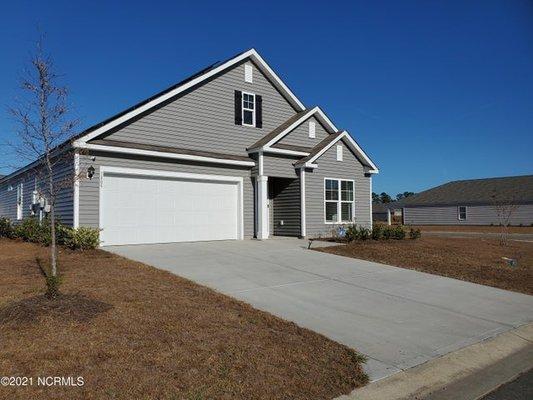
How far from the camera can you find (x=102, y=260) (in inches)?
435

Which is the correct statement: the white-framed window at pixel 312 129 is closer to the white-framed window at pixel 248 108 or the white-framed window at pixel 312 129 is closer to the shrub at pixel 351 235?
the white-framed window at pixel 248 108

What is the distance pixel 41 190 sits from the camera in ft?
50.8

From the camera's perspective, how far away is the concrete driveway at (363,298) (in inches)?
251

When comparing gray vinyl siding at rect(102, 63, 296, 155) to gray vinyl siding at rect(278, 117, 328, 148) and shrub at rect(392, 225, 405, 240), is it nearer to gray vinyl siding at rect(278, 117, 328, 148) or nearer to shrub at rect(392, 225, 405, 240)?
gray vinyl siding at rect(278, 117, 328, 148)

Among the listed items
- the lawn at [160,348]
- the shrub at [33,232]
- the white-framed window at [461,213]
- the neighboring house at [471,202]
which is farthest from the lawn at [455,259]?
the white-framed window at [461,213]

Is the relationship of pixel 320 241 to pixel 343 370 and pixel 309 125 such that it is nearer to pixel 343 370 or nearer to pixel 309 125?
pixel 309 125

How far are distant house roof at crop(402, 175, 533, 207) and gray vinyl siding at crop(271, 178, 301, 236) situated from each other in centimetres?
2996

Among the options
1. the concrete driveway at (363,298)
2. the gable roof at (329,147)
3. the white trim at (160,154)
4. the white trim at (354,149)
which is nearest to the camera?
the concrete driveway at (363,298)

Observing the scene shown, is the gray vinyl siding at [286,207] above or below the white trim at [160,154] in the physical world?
below

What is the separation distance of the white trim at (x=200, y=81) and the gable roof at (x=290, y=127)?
1009 mm

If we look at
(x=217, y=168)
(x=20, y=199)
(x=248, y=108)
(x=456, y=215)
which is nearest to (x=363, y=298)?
(x=217, y=168)

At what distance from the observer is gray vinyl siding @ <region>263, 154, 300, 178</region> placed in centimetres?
1800

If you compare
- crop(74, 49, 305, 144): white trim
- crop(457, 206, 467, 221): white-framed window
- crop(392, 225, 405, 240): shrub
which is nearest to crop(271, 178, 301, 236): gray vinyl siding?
crop(392, 225, 405, 240): shrub

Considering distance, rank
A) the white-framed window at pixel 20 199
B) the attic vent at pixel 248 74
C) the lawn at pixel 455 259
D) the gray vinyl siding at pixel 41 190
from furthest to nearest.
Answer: the white-framed window at pixel 20 199 → the attic vent at pixel 248 74 → the gray vinyl siding at pixel 41 190 → the lawn at pixel 455 259
